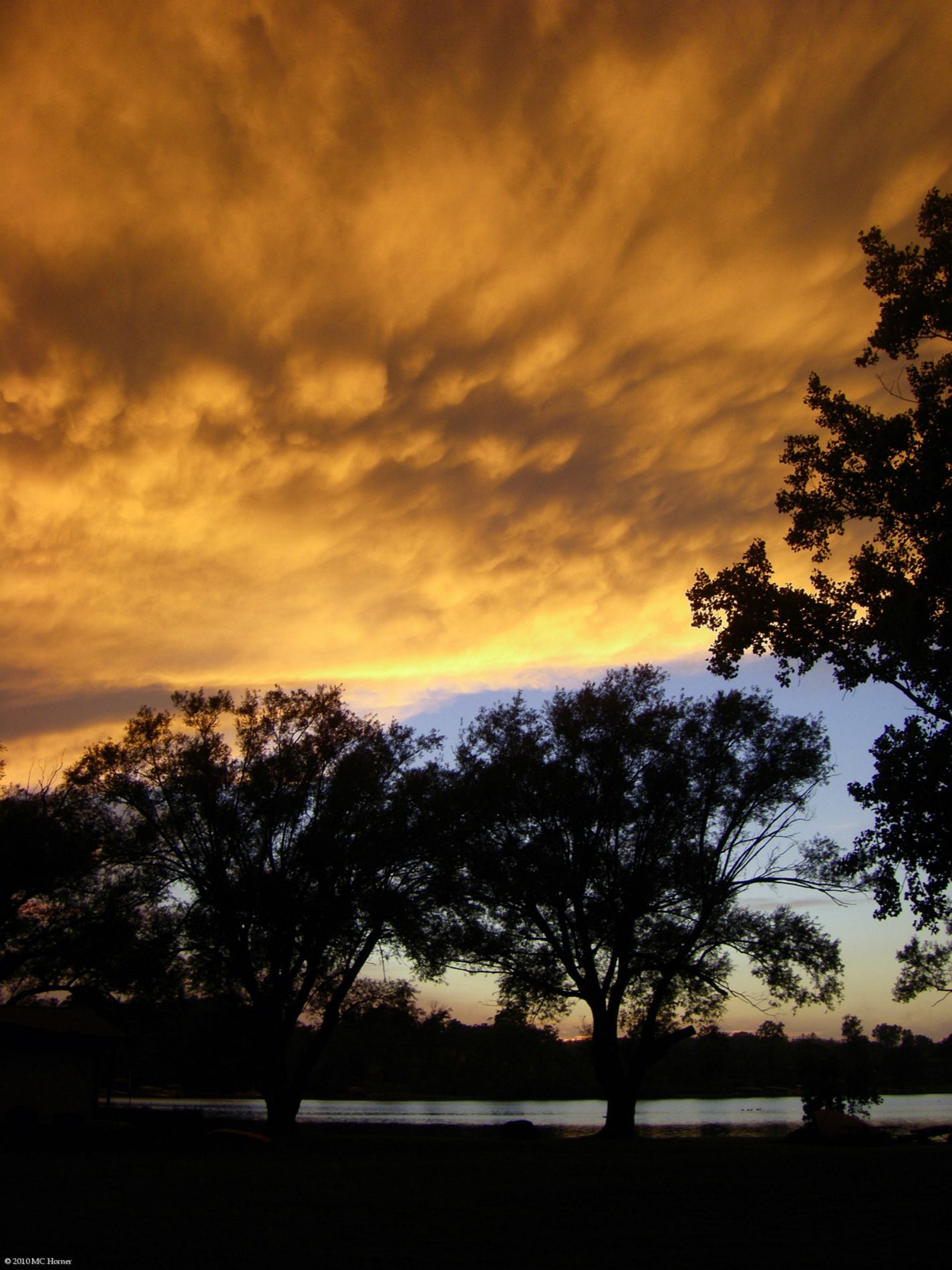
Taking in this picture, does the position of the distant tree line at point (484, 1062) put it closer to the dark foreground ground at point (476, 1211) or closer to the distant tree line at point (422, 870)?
the distant tree line at point (422, 870)

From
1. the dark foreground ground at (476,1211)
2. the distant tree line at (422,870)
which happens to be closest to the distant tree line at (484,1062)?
the distant tree line at (422,870)

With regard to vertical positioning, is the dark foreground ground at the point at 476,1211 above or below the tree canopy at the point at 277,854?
below

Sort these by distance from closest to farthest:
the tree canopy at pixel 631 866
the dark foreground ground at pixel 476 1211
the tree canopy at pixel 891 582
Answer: the dark foreground ground at pixel 476 1211
the tree canopy at pixel 891 582
the tree canopy at pixel 631 866

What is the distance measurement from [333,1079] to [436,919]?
12175 centimetres

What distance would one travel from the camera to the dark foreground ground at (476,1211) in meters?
8.15

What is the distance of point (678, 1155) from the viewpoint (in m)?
22.0

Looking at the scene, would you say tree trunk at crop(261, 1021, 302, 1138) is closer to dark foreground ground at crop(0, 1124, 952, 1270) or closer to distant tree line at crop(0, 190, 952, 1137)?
distant tree line at crop(0, 190, 952, 1137)

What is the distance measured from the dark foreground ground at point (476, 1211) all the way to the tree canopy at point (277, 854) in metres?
9.81

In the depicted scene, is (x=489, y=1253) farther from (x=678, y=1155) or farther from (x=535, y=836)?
(x=535, y=836)

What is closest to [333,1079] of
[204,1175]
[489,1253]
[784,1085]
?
[784,1085]

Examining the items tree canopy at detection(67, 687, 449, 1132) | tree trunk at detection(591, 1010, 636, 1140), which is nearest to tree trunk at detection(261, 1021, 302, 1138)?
tree canopy at detection(67, 687, 449, 1132)

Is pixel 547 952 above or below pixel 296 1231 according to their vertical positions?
above

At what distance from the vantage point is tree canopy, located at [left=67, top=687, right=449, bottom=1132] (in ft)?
103

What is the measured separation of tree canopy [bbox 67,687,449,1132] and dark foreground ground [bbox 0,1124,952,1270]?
32.2 ft
